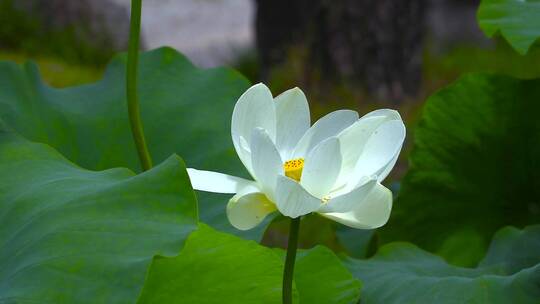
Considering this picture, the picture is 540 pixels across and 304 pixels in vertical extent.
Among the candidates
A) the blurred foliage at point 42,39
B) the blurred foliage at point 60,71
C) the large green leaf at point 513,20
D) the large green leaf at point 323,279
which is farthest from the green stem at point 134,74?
the blurred foliage at point 42,39

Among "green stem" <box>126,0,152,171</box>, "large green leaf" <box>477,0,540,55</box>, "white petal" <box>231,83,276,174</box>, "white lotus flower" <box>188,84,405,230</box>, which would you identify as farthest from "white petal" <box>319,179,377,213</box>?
"large green leaf" <box>477,0,540,55</box>

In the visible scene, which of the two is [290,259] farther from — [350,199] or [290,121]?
[290,121]

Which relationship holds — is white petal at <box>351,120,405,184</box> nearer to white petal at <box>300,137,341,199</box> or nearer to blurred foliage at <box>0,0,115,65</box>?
white petal at <box>300,137,341,199</box>

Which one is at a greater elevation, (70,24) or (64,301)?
(64,301)

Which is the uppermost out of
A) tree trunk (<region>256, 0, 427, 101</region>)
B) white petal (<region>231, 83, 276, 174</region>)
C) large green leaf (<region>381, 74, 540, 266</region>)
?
white petal (<region>231, 83, 276, 174</region>)

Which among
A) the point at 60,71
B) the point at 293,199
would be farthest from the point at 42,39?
the point at 293,199

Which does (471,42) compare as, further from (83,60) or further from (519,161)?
(519,161)

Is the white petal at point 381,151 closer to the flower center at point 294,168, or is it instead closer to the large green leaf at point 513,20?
the flower center at point 294,168

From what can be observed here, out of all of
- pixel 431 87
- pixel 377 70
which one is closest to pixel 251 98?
pixel 377 70
